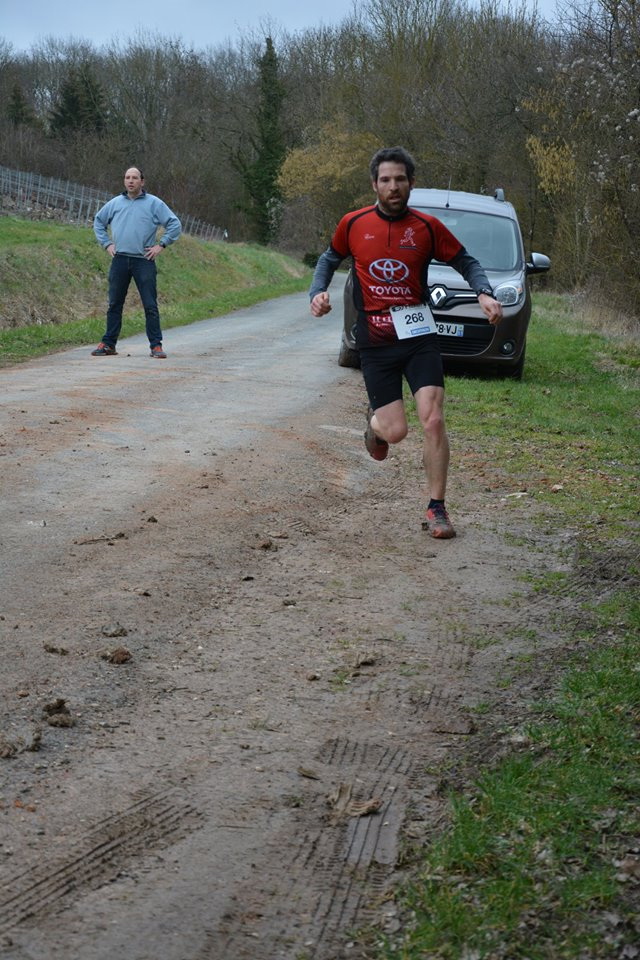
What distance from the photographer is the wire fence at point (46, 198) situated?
4591 cm

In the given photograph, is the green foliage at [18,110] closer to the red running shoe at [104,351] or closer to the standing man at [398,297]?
the red running shoe at [104,351]

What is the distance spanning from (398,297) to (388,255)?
0.83 ft

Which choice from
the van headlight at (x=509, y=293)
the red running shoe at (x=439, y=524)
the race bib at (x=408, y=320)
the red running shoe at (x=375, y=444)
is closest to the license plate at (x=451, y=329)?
the van headlight at (x=509, y=293)

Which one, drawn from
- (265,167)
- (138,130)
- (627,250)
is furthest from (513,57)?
(138,130)

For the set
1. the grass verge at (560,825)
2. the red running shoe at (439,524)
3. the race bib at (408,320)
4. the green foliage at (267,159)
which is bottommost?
the grass verge at (560,825)

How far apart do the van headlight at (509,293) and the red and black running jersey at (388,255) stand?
24.9 ft

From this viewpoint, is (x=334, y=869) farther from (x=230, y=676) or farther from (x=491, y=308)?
(x=491, y=308)

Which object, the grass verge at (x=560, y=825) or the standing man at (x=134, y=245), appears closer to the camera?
the grass verge at (x=560, y=825)

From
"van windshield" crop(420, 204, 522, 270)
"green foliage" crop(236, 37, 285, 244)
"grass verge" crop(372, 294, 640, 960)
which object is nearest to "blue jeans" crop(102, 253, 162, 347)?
"van windshield" crop(420, 204, 522, 270)

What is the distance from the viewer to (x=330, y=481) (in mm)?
8359

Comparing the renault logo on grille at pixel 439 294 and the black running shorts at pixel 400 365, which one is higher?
the renault logo on grille at pixel 439 294

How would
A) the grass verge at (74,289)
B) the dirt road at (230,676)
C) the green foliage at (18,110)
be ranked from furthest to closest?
the green foliage at (18,110)
the grass verge at (74,289)
the dirt road at (230,676)

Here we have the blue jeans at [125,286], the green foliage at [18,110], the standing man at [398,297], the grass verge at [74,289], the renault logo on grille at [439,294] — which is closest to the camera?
the standing man at [398,297]

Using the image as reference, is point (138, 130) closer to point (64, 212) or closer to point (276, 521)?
point (64, 212)
